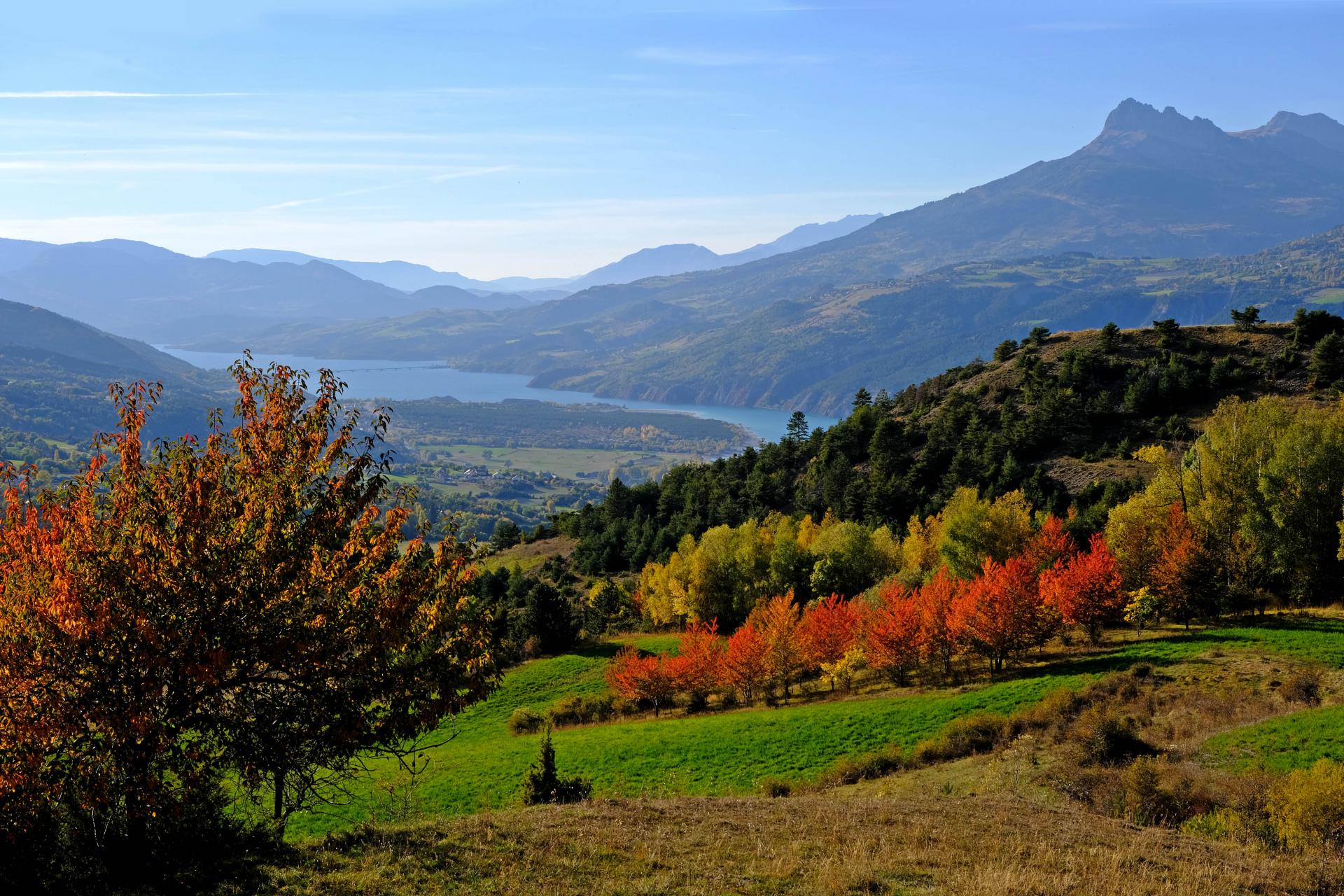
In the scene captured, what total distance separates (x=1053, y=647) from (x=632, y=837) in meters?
38.1

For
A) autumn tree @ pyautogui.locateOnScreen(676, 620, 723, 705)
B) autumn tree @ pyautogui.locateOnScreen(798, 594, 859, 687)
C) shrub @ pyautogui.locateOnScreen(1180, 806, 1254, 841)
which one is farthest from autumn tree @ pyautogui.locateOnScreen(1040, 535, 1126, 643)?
shrub @ pyautogui.locateOnScreen(1180, 806, 1254, 841)

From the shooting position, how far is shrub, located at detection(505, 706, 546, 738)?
46.6 m

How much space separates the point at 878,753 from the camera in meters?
32.4

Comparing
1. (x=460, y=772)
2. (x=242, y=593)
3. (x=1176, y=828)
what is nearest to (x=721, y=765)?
(x=460, y=772)

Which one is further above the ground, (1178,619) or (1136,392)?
(1136,392)

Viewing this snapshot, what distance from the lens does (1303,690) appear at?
3122cm

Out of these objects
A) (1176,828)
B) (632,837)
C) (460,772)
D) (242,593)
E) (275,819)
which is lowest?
(460,772)

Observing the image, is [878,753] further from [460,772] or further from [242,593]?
[242,593]

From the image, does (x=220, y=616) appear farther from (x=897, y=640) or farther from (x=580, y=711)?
(x=580, y=711)

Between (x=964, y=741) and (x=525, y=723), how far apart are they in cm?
2580

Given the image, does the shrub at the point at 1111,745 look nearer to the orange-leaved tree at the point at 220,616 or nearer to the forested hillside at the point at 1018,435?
the orange-leaved tree at the point at 220,616

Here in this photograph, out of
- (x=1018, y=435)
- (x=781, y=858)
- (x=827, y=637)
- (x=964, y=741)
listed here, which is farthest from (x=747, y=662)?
(x=1018, y=435)

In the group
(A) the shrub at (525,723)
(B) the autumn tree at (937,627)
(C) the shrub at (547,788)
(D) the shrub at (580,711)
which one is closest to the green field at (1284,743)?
(B) the autumn tree at (937,627)

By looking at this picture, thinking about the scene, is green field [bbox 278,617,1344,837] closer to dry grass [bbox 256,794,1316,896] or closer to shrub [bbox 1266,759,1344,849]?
dry grass [bbox 256,794,1316,896]
